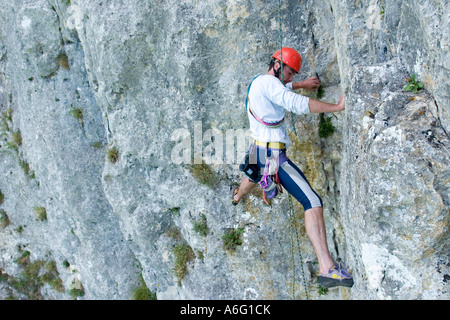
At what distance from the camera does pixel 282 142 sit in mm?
5242

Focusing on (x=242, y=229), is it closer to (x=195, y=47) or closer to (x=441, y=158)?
(x=195, y=47)

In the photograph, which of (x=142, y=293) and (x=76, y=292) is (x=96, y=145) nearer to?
(x=142, y=293)

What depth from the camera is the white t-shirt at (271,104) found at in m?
4.62

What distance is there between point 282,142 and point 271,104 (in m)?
0.58

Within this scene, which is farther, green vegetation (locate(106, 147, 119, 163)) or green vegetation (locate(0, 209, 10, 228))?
green vegetation (locate(0, 209, 10, 228))

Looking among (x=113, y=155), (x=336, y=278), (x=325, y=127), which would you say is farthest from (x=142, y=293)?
(x=325, y=127)

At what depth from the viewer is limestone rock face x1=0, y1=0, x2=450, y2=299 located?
3861 mm

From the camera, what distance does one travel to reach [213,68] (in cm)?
612

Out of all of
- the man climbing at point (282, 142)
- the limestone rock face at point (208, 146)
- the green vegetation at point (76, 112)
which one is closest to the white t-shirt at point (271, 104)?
the man climbing at point (282, 142)

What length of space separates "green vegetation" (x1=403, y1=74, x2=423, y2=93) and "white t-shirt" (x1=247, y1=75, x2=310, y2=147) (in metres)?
1.12

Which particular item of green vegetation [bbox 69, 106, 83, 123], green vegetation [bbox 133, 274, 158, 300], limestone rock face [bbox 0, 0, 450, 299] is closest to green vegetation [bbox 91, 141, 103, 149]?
limestone rock face [bbox 0, 0, 450, 299]

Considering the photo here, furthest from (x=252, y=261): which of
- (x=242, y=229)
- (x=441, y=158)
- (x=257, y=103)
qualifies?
(x=441, y=158)

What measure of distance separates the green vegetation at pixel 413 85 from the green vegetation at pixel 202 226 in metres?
4.08

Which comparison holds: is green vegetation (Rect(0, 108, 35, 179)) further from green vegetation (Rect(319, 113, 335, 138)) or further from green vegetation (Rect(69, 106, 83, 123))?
green vegetation (Rect(319, 113, 335, 138))
